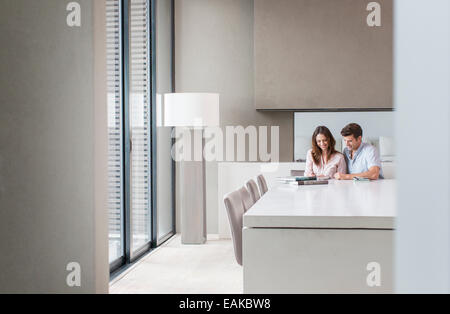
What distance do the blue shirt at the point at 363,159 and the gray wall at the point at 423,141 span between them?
12.3ft

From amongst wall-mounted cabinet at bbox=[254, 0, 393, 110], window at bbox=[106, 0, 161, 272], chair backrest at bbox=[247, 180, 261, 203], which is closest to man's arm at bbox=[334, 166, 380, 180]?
chair backrest at bbox=[247, 180, 261, 203]

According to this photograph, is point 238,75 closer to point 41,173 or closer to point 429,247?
point 41,173

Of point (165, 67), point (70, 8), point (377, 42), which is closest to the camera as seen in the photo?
point (70, 8)

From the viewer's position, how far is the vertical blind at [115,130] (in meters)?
3.94

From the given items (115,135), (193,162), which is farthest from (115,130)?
(193,162)

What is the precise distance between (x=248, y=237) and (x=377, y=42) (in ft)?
12.1

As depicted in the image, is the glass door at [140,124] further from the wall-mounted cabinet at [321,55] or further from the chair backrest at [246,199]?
the chair backrest at [246,199]

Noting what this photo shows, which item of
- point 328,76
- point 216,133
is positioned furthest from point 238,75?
point 328,76

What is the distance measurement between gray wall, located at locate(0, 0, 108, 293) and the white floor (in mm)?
1105

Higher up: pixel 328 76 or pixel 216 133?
pixel 328 76

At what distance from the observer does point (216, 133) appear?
5629 millimetres

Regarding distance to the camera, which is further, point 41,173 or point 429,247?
point 41,173

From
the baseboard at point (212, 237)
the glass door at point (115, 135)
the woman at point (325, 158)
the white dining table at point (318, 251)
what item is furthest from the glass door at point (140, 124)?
the white dining table at point (318, 251)
